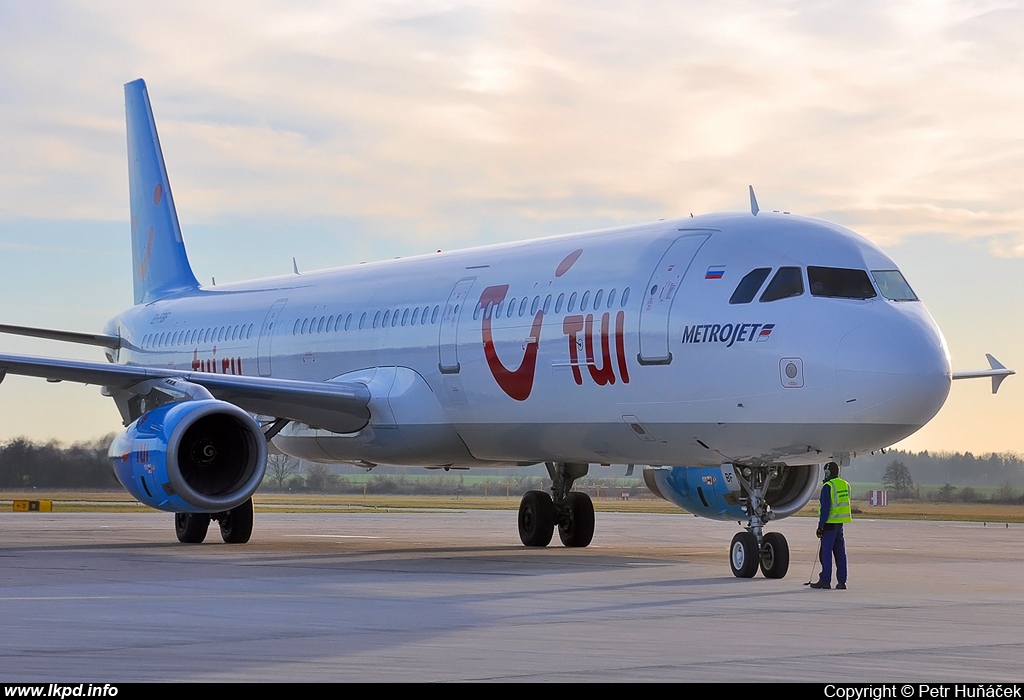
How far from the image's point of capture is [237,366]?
82.5 ft

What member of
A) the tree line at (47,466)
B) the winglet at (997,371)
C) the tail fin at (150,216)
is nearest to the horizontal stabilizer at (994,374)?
the winglet at (997,371)

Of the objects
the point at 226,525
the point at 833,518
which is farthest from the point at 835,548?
the point at 226,525

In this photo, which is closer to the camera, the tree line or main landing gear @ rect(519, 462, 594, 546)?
main landing gear @ rect(519, 462, 594, 546)

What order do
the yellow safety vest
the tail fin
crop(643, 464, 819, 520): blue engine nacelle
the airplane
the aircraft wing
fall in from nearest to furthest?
the airplane
the yellow safety vest
crop(643, 464, 819, 520): blue engine nacelle
the aircraft wing
the tail fin

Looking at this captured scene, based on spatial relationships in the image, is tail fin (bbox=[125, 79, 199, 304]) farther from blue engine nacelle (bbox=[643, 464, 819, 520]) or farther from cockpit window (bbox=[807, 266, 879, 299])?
cockpit window (bbox=[807, 266, 879, 299])

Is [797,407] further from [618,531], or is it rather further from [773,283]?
[618,531]

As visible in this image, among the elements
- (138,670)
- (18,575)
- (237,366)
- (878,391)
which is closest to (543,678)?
(138,670)

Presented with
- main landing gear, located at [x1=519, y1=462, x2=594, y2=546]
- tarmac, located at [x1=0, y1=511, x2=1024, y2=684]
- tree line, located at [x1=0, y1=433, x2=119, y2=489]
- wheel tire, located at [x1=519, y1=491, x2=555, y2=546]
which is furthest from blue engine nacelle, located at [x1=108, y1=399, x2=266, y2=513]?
tree line, located at [x1=0, y1=433, x2=119, y2=489]

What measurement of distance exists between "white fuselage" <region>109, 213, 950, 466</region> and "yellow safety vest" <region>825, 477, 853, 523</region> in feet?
1.10

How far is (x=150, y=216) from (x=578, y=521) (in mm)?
12572

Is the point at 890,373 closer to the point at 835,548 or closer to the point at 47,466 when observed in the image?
the point at 835,548

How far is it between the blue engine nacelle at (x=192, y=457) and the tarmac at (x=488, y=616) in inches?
31.9

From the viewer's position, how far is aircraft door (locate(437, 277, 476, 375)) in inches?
803

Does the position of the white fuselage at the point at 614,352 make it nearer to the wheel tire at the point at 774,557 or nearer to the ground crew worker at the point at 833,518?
the ground crew worker at the point at 833,518
